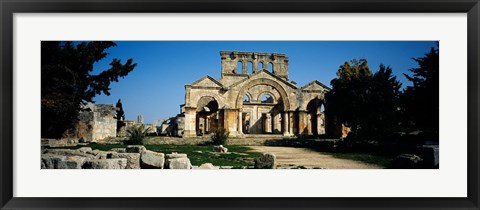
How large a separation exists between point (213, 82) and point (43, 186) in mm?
19525

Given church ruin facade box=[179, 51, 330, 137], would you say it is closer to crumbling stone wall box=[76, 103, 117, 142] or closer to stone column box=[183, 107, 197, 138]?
stone column box=[183, 107, 197, 138]

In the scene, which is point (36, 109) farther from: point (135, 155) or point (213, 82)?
point (213, 82)

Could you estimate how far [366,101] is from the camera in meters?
17.5

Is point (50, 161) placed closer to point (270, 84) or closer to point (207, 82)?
point (207, 82)

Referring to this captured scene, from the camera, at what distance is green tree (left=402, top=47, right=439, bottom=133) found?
7980mm

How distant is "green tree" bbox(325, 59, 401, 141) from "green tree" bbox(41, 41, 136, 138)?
830cm

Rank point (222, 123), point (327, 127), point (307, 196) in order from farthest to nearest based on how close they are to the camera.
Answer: point (222, 123), point (327, 127), point (307, 196)

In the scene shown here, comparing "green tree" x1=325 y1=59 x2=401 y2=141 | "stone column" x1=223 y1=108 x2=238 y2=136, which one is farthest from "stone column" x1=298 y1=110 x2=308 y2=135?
"green tree" x1=325 y1=59 x2=401 y2=141

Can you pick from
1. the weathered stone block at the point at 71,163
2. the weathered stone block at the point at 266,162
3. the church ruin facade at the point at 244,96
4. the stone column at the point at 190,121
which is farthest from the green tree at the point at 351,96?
the weathered stone block at the point at 71,163

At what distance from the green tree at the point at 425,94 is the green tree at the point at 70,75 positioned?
690 cm

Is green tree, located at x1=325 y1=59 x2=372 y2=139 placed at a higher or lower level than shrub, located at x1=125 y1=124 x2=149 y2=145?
higher
